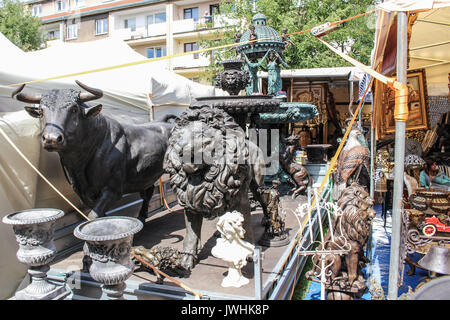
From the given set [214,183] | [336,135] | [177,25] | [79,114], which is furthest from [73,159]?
[177,25]

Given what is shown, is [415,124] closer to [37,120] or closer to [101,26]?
[37,120]

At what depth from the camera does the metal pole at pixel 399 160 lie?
2.47 m

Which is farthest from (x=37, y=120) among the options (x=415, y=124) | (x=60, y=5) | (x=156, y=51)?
(x=60, y=5)

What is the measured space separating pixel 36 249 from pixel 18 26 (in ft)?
60.1

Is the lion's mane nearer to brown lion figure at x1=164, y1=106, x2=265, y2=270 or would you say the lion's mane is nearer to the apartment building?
brown lion figure at x1=164, y1=106, x2=265, y2=270

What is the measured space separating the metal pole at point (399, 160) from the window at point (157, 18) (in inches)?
855

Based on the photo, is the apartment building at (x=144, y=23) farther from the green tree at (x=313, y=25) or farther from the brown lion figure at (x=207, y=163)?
the brown lion figure at (x=207, y=163)

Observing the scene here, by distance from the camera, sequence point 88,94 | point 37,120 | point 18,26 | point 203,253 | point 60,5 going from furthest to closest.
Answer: point 60,5, point 18,26, point 37,120, point 203,253, point 88,94

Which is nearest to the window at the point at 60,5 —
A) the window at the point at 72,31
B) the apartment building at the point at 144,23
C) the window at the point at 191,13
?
the apartment building at the point at 144,23

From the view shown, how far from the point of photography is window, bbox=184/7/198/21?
69.5 ft

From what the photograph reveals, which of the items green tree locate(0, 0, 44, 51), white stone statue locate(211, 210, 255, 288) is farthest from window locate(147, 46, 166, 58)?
white stone statue locate(211, 210, 255, 288)

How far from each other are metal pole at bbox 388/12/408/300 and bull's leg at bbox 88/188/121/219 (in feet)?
8.85

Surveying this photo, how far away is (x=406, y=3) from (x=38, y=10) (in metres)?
29.8

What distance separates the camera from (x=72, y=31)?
940 inches
